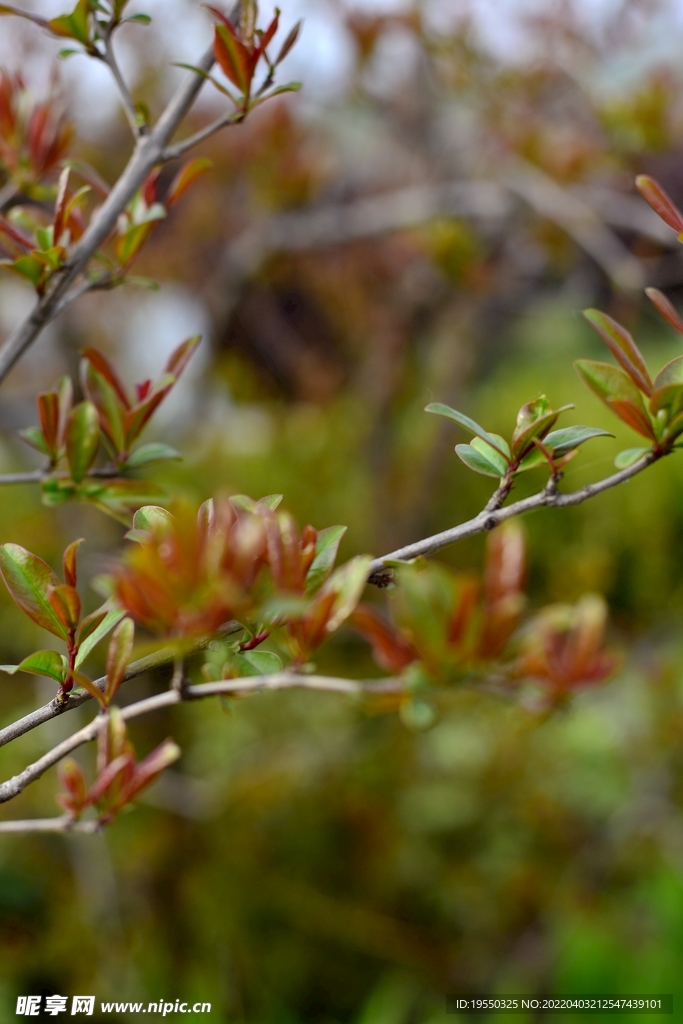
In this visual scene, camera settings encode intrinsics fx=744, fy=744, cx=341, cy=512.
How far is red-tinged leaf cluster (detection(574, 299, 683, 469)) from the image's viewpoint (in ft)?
1.38

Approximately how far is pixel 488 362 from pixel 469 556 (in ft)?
5.78

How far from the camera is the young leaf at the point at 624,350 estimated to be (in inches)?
17.3

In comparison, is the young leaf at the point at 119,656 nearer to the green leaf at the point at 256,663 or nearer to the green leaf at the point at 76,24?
the green leaf at the point at 256,663

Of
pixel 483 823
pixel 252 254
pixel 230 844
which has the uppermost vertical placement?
pixel 252 254

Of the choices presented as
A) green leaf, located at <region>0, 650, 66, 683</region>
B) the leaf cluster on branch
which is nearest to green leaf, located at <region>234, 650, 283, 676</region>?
the leaf cluster on branch

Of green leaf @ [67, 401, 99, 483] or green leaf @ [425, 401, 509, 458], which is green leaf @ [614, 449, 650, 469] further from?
green leaf @ [67, 401, 99, 483]

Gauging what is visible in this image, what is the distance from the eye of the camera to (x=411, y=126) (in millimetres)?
2182

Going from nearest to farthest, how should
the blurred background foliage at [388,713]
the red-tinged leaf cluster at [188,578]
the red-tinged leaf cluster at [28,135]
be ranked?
1. the red-tinged leaf cluster at [188,578]
2. the red-tinged leaf cluster at [28,135]
3. the blurred background foliage at [388,713]

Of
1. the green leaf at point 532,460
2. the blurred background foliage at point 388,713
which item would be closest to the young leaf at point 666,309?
the green leaf at point 532,460

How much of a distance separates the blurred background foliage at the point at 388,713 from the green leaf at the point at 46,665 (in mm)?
1301

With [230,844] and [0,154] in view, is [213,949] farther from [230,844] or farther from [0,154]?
[0,154]

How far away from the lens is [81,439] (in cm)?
53

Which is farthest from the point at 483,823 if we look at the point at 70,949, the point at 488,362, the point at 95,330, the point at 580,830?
the point at 488,362

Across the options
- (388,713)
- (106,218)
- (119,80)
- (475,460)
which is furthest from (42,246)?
(388,713)
